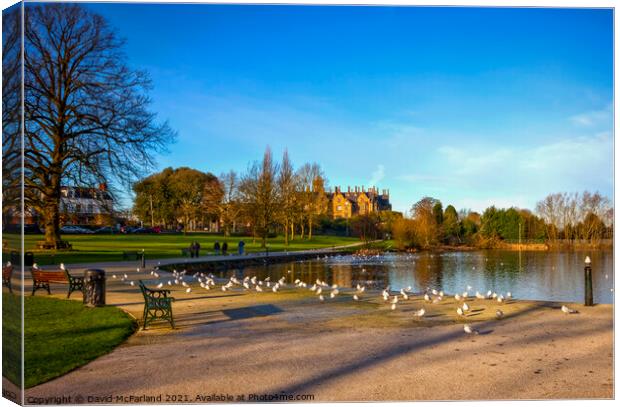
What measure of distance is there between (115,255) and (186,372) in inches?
997

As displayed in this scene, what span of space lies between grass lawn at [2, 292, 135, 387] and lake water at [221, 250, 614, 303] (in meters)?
12.7

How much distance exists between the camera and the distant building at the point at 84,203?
23736 mm

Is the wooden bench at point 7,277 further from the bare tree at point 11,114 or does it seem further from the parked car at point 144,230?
the parked car at point 144,230

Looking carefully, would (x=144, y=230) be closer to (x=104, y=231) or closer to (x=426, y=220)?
(x=104, y=231)

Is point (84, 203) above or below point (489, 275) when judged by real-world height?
above

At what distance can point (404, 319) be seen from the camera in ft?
34.7

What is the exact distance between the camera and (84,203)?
87.3 ft

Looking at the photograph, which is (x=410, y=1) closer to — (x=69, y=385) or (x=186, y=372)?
(x=186, y=372)

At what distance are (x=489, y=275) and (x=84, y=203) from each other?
69.7 ft

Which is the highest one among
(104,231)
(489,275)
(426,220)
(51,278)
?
(426,220)

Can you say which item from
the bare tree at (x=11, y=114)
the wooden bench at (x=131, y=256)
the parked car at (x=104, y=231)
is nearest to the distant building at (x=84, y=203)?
the wooden bench at (x=131, y=256)

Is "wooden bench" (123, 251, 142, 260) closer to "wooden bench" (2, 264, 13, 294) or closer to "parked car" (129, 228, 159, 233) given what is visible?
"wooden bench" (2, 264, 13, 294)

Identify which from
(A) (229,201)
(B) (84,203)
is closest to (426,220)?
(A) (229,201)

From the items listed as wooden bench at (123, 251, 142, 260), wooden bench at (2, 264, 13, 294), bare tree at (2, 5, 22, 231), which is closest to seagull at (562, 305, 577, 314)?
wooden bench at (2, 264, 13, 294)
